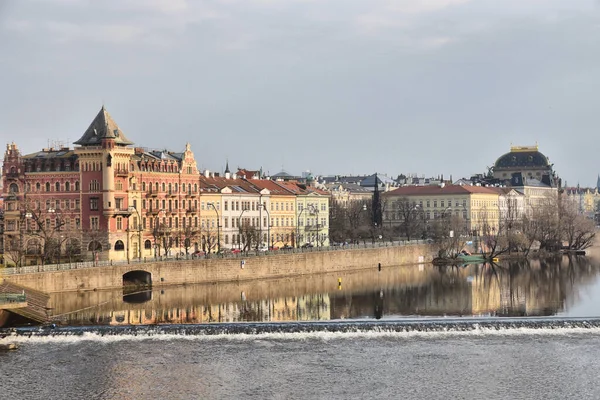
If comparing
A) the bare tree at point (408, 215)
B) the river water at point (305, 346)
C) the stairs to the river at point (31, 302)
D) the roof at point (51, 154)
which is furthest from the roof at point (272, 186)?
the stairs to the river at point (31, 302)

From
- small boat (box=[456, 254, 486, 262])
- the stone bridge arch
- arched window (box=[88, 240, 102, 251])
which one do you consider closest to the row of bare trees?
small boat (box=[456, 254, 486, 262])

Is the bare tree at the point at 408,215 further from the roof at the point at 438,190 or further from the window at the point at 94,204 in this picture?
the window at the point at 94,204

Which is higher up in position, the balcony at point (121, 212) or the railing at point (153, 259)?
the balcony at point (121, 212)

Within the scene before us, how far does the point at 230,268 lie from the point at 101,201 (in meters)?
13.9

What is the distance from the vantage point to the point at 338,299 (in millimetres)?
85625

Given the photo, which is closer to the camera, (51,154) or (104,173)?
(104,173)

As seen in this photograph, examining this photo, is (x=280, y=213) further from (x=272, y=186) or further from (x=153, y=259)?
(x=153, y=259)

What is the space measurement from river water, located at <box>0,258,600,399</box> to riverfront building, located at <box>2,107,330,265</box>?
1318 centimetres

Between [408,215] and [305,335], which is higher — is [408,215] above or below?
above

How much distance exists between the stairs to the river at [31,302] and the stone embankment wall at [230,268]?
166 inches

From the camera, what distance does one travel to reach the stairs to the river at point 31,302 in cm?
6662

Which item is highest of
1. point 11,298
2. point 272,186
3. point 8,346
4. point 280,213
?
point 272,186

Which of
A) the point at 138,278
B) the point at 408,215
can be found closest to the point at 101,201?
the point at 138,278

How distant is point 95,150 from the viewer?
324 ft
